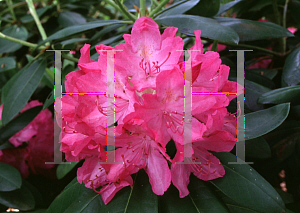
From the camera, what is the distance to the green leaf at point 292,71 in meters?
0.83

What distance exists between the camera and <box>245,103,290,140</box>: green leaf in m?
0.64

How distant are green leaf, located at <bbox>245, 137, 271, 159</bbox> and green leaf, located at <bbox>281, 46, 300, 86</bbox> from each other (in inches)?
9.8

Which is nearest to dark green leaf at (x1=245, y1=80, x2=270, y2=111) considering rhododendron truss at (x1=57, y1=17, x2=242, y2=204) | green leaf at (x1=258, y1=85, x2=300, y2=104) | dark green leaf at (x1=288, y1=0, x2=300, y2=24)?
green leaf at (x1=258, y1=85, x2=300, y2=104)

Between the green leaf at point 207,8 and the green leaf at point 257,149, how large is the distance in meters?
0.54

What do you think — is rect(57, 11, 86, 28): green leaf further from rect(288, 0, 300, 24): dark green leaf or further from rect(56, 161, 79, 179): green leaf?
rect(288, 0, 300, 24): dark green leaf

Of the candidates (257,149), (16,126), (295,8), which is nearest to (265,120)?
(257,149)

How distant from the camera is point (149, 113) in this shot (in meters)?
0.52

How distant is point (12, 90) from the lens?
3.15 ft

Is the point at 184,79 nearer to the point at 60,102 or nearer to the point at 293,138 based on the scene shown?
the point at 60,102

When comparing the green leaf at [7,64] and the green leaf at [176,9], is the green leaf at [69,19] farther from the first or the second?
the green leaf at [176,9]

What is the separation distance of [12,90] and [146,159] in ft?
2.20

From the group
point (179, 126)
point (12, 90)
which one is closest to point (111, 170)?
point (179, 126)

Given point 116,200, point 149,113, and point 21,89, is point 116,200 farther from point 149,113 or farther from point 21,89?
point 21,89

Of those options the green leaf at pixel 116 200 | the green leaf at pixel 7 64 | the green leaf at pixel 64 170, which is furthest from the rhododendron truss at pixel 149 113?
the green leaf at pixel 7 64
